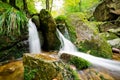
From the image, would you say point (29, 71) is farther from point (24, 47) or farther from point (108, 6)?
point (108, 6)

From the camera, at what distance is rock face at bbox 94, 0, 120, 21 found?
48.5 ft

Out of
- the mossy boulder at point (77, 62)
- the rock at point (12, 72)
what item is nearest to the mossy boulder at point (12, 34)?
the rock at point (12, 72)

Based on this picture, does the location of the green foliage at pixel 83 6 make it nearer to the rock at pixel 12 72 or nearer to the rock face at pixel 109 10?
the rock face at pixel 109 10

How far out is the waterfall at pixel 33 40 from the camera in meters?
7.47

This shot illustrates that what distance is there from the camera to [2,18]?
256 inches

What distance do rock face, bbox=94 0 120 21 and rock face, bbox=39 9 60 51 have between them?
8292 mm

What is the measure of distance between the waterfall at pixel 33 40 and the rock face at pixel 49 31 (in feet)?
1.20

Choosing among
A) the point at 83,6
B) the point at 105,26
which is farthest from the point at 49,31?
the point at 83,6

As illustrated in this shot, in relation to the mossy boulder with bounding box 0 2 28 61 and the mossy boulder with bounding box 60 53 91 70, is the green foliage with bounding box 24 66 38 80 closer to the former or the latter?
the mossy boulder with bounding box 60 53 91 70

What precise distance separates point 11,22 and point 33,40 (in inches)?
51.7

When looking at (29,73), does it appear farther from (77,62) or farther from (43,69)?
(77,62)

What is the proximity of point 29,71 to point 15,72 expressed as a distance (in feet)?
4.19

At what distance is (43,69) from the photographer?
13.0ft

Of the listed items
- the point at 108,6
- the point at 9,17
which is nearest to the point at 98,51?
the point at 9,17
